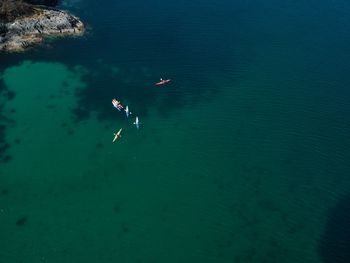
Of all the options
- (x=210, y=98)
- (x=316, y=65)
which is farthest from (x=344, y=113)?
(x=210, y=98)

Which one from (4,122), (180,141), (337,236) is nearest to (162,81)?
(180,141)

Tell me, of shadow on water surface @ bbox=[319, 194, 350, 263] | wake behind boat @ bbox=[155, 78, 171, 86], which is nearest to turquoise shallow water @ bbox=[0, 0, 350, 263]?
shadow on water surface @ bbox=[319, 194, 350, 263]

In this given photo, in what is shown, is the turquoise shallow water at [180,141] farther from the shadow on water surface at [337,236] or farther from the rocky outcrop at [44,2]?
the rocky outcrop at [44,2]

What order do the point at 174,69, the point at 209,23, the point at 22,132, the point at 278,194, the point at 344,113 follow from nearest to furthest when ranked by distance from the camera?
the point at 278,194 < the point at 22,132 < the point at 344,113 < the point at 174,69 < the point at 209,23

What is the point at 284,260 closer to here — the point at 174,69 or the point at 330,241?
the point at 330,241

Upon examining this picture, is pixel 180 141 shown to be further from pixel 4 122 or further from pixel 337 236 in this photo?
pixel 4 122

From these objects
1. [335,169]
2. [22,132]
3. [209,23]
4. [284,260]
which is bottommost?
[284,260]
